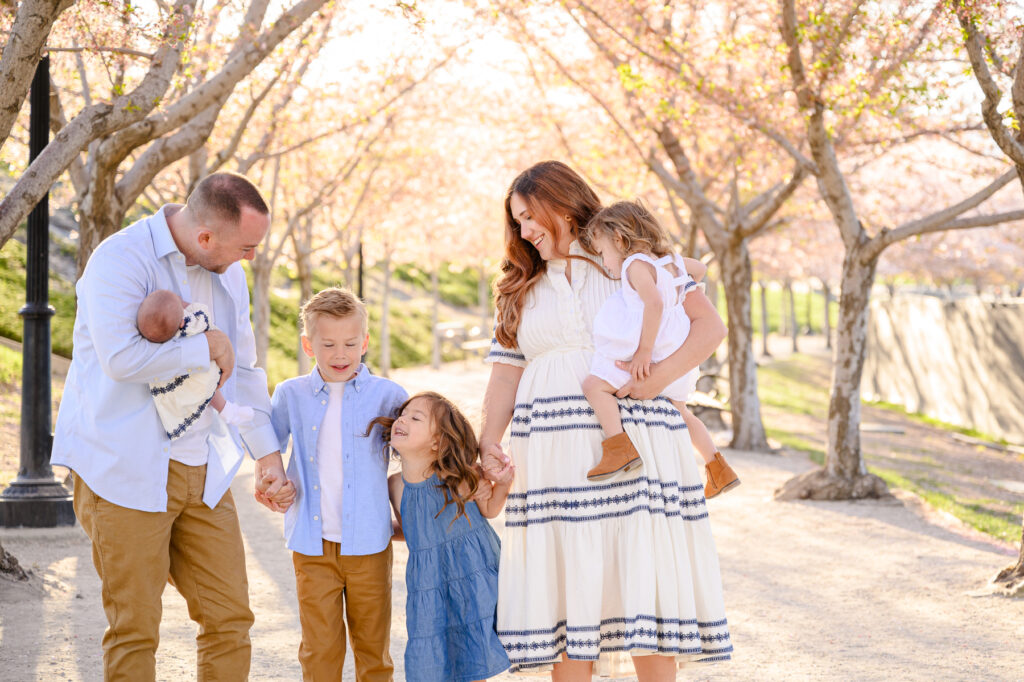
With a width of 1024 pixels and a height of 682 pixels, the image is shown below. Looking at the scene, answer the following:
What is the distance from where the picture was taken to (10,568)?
18.5ft

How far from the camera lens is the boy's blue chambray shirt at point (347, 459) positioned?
3336mm

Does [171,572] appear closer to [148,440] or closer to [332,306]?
[148,440]

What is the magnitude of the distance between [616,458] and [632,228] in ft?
2.25

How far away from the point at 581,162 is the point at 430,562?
13943 millimetres

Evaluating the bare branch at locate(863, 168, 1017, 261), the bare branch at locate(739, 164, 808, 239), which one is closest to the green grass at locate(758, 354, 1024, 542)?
the bare branch at locate(863, 168, 1017, 261)

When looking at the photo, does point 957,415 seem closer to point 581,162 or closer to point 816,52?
point 581,162

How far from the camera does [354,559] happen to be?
336 centimetres

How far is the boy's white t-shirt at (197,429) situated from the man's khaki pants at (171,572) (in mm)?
30

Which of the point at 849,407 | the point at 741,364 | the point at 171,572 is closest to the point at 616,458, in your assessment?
the point at 171,572

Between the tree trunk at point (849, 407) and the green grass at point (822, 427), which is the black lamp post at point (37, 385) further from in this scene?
the green grass at point (822, 427)

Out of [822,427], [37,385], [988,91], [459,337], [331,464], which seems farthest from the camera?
[459,337]

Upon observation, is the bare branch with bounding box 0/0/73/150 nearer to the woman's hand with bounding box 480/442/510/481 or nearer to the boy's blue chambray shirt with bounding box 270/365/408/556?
the boy's blue chambray shirt with bounding box 270/365/408/556

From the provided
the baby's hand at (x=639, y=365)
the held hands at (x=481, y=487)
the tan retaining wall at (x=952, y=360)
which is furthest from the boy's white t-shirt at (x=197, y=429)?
the tan retaining wall at (x=952, y=360)

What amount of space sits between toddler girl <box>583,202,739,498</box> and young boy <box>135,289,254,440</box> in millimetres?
1119
